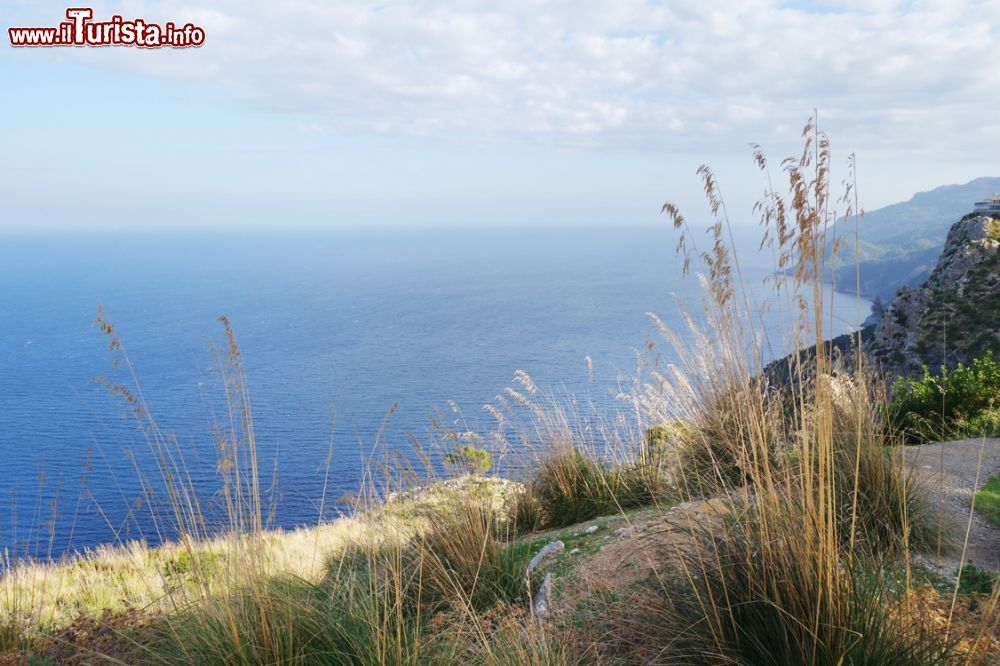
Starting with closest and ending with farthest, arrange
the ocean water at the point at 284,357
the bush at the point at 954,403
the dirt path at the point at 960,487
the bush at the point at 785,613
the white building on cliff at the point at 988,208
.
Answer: the bush at the point at 785,613, the dirt path at the point at 960,487, the bush at the point at 954,403, the ocean water at the point at 284,357, the white building on cliff at the point at 988,208

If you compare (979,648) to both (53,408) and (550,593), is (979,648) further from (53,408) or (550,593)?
(53,408)

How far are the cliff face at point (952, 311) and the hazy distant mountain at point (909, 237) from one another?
22.5 metres

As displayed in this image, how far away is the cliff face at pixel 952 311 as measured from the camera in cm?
1742

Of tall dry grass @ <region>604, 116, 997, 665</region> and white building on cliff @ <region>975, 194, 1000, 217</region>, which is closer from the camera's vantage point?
tall dry grass @ <region>604, 116, 997, 665</region>

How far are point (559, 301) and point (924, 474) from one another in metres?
76.5

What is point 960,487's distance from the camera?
4746 mm

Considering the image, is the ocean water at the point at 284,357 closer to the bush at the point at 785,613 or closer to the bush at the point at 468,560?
the bush at the point at 468,560

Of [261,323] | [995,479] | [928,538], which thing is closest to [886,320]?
[995,479]

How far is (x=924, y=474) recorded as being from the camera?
471 centimetres

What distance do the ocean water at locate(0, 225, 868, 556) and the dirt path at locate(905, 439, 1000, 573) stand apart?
152 centimetres

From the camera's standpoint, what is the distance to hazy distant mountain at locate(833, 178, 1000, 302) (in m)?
68.8

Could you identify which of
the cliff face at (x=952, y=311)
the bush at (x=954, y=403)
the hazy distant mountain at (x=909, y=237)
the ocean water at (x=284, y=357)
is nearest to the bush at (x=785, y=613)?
the ocean water at (x=284, y=357)

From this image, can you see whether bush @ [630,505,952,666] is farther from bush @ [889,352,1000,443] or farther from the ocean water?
bush @ [889,352,1000,443]

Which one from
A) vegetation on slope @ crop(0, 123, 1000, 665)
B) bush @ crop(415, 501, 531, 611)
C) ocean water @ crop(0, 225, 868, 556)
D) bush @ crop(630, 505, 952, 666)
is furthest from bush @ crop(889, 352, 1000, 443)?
bush @ crop(630, 505, 952, 666)
